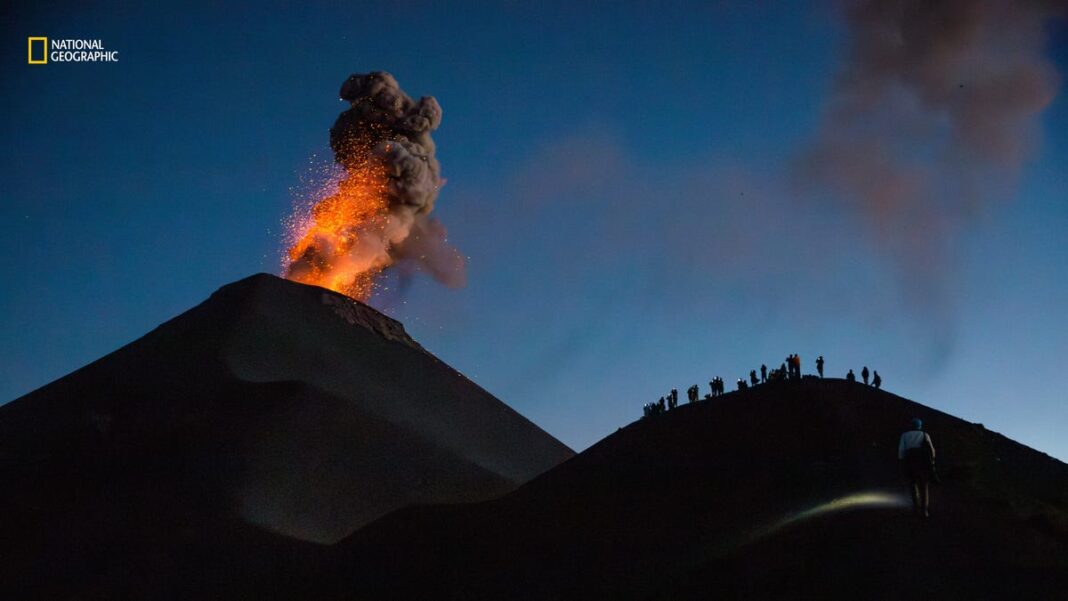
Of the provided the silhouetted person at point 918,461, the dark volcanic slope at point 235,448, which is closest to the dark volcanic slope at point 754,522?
the silhouetted person at point 918,461

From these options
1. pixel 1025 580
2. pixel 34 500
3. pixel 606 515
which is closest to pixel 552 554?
pixel 606 515

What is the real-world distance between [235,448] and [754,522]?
79.4 ft

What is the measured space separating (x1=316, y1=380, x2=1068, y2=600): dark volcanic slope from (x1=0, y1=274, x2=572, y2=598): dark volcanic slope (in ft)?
24.0

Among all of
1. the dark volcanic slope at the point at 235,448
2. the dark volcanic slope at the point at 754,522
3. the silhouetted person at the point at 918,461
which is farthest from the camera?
the dark volcanic slope at the point at 235,448

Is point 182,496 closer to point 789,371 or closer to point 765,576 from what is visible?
point 789,371

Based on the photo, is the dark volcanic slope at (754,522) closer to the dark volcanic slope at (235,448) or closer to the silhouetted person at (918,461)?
the silhouetted person at (918,461)

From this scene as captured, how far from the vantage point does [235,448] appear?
1394 inches

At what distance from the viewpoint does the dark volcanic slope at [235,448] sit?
93.4ft

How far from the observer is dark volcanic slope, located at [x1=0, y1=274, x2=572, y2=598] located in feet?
93.4

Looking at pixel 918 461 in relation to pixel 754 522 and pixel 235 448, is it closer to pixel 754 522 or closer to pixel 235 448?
pixel 754 522

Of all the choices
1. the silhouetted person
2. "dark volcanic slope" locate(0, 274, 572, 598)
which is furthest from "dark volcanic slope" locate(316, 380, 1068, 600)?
"dark volcanic slope" locate(0, 274, 572, 598)

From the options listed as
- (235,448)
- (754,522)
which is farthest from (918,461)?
(235,448)

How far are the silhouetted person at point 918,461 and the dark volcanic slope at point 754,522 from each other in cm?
32

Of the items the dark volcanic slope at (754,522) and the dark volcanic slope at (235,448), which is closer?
the dark volcanic slope at (754,522)
